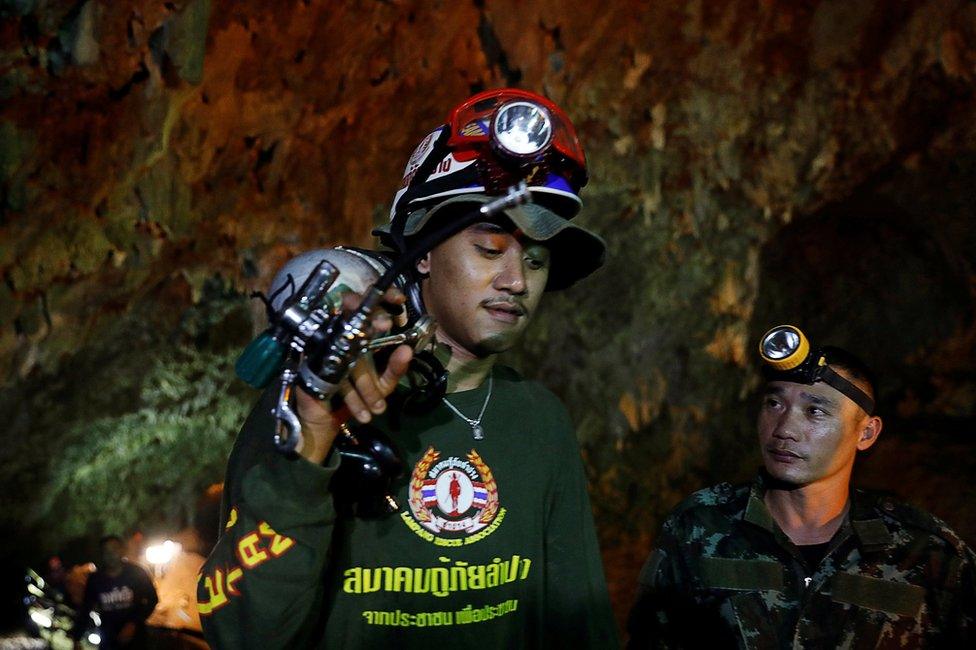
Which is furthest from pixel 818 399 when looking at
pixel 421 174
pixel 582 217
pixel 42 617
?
pixel 42 617

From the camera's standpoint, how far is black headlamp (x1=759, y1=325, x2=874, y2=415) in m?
2.59

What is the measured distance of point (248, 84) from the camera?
→ 5.00 meters

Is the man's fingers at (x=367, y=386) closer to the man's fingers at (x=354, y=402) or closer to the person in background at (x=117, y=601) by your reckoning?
the man's fingers at (x=354, y=402)

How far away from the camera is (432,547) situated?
1346 millimetres

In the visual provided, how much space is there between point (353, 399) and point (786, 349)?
1952mm

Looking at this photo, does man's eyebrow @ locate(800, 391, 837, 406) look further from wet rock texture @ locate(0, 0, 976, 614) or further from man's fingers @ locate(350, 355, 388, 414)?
wet rock texture @ locate(0, 0, 976, 614)

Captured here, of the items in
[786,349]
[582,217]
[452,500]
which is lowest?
[452,500]

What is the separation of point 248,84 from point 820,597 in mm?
4429

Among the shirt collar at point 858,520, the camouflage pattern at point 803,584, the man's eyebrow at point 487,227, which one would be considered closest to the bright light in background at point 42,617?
the camouflage pattern at point 803,584

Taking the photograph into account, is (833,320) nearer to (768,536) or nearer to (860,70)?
(860,70)

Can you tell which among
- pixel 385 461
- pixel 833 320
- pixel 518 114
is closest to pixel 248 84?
pixel 518 114

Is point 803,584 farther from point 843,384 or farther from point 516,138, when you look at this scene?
point 516,138

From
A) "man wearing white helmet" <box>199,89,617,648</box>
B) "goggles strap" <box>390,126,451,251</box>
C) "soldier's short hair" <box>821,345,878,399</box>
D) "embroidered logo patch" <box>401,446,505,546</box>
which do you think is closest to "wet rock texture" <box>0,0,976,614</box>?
"goggles strap" <box>390,126,451,251</box>

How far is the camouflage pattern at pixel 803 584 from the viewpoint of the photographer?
2.29m
